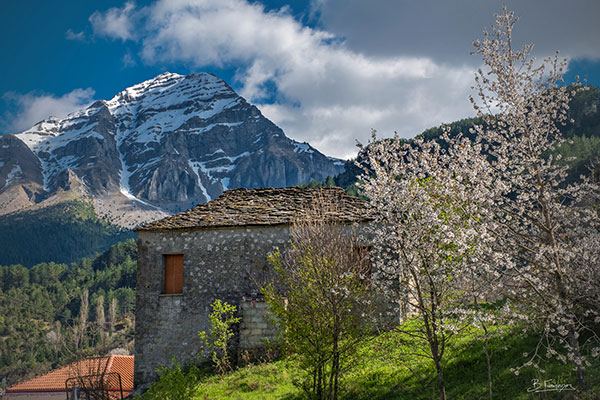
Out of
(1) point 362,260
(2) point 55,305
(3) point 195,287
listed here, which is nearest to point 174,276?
(3) point 195,287

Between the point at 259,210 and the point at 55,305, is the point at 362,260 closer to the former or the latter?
the point at 259,210

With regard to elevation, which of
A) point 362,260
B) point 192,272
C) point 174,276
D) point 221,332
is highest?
point 362,260

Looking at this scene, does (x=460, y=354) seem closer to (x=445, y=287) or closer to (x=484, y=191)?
(x=445, y=287)

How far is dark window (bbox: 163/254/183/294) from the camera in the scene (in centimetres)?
1683

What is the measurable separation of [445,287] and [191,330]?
10670 millimetres

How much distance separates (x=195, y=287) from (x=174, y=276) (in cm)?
100

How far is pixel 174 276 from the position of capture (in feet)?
55.4

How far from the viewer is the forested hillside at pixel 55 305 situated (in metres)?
91.8

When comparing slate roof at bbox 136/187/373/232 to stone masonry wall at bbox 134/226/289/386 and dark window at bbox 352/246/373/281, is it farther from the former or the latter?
dark window at bbox 352/246/373/281

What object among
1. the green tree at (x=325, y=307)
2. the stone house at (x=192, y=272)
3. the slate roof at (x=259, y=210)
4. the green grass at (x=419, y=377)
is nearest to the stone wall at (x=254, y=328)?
the stone house at (x=192, y=272)

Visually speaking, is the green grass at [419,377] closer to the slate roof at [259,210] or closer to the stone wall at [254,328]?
the stone wall at [254,328]

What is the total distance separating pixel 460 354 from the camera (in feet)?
37.0

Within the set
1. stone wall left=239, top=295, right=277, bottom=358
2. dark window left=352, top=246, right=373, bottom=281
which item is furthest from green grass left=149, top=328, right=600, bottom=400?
dark window left=352, top=246, right=373, bottom=281

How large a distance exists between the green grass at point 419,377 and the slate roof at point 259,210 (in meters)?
4.86
